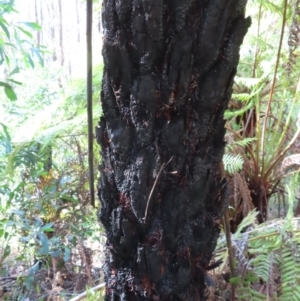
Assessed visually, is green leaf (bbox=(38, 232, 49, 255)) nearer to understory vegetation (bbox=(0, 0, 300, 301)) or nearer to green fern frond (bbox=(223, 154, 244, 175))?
understory vegetation (bbox=(0, 0, 300, 301))

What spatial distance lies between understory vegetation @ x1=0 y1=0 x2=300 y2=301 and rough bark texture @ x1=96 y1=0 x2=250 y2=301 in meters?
0.29

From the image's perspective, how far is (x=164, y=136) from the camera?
544 mm

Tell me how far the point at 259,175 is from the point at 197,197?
1182mm

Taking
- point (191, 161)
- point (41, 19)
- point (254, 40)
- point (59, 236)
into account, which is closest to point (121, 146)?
point (191, 161)

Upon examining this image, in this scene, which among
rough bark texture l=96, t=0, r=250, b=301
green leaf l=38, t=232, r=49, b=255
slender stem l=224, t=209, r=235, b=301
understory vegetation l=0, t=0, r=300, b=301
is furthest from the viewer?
green leaf l=38, t=232, r=49, b=255

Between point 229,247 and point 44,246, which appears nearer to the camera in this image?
point 229,247

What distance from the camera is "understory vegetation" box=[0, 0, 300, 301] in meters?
0.89

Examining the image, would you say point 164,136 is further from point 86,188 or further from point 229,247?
point 86,188

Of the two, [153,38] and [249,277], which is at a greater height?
[153,38]

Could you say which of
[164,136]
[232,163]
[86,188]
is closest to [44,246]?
[86,188]

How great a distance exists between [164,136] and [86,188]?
1.09 meters

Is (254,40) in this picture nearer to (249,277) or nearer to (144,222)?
(249,277)

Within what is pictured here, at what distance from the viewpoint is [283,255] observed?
0.88 metres

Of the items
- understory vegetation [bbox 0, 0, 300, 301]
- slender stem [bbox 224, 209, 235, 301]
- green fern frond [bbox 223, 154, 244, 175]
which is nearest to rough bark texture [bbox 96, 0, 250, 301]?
slender stem [bbox 224, 209, 235, 301]
